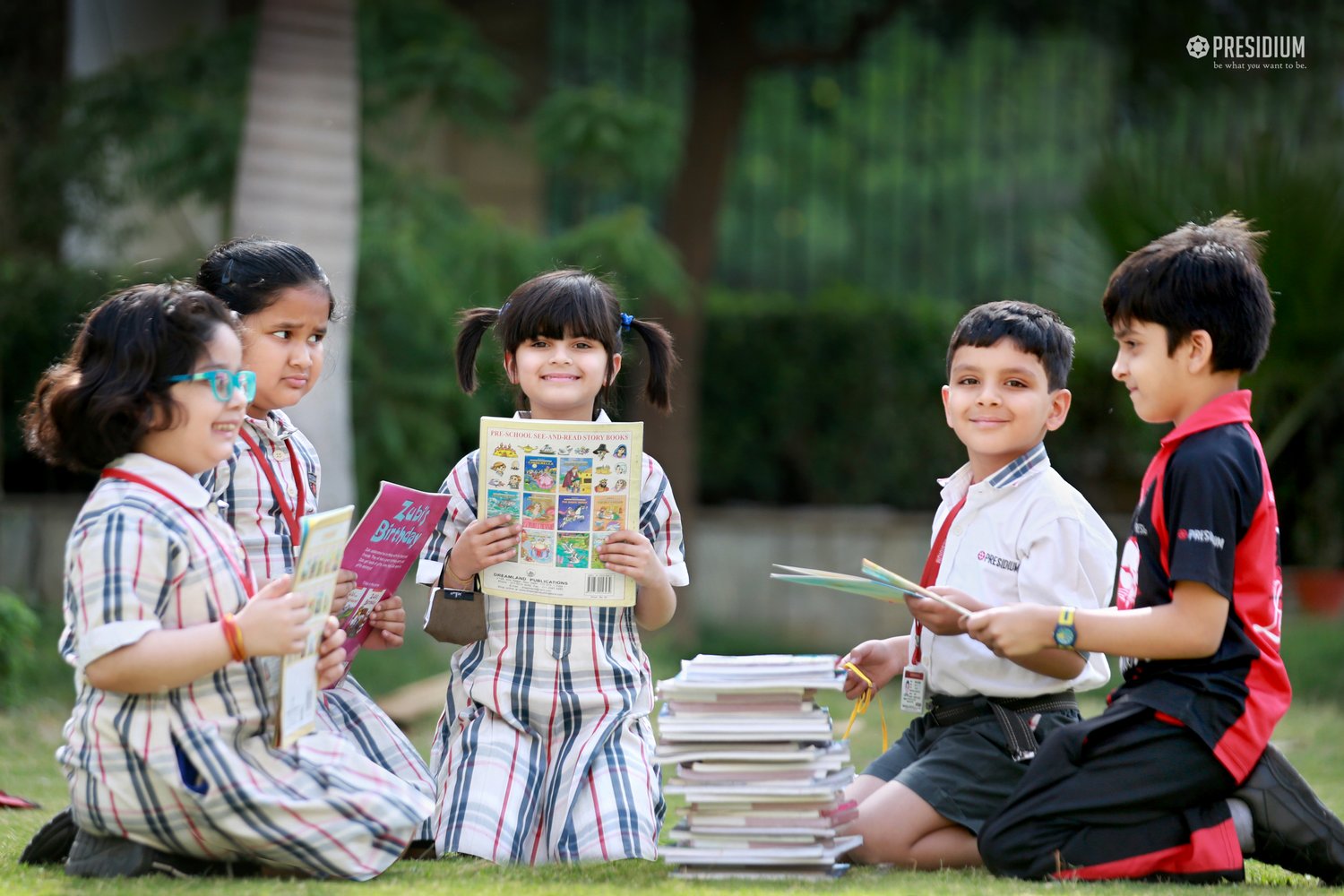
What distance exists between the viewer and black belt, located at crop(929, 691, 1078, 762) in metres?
3.22

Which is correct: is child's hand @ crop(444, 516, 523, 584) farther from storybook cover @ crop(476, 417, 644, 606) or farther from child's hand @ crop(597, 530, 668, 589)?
child's hand @ crop(597, 530, 668, 589)

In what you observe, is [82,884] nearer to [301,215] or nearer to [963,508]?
[963,508]

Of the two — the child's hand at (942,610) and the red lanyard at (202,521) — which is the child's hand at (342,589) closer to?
the red lanyard at (202,521)

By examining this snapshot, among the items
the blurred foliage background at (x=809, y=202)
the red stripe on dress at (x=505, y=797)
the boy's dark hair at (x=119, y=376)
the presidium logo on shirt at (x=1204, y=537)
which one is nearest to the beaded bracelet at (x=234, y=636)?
the boy's dark hair at (x=119, y=376)

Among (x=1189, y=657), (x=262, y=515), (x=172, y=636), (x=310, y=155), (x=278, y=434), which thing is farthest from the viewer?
(x=310, y=155)

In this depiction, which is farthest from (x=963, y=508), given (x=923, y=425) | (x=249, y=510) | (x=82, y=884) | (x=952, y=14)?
(x=952, y=14)

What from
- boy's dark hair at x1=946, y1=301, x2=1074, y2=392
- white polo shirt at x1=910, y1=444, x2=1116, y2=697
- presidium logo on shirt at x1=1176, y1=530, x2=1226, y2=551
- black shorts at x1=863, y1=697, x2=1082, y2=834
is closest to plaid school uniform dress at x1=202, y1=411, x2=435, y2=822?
black shorts at x1=863, y1=697, x2=1082, y2=834

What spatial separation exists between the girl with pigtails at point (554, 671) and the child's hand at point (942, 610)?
0.58m

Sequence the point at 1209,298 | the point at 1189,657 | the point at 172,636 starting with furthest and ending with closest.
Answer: the point at 1209,298, the point at 1189,657, the point at 172,636

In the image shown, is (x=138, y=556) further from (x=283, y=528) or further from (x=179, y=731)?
(x=283, y=528)

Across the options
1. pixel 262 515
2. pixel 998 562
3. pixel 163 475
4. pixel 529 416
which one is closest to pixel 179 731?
pixel 163 475

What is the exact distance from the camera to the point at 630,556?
3.25 meters

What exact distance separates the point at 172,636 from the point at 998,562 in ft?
5.66

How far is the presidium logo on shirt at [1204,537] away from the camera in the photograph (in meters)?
2.88
